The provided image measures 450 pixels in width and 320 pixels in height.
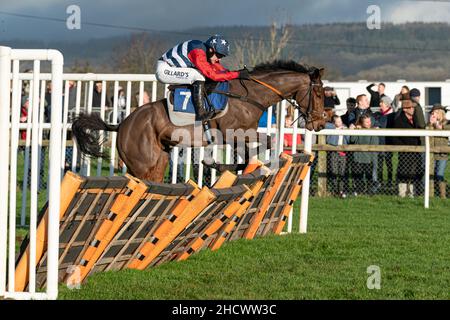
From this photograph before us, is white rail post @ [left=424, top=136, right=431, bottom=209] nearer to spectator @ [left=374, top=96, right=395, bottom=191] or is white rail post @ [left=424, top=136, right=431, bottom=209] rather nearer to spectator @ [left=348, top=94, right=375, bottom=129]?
spectator @ [left=374, top=96, right=395, bottom=191]

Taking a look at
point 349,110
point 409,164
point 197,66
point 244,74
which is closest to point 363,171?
point 409,164

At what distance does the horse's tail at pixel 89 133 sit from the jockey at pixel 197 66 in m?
0.86

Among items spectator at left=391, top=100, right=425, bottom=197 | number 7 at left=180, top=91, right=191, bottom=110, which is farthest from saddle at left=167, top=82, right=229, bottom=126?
spectator at left=391, top=100, right=425, bottom=197

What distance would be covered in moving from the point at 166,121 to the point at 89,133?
81 cm

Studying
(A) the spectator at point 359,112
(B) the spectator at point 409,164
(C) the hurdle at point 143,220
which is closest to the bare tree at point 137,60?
(A) the spectator at point 359,112

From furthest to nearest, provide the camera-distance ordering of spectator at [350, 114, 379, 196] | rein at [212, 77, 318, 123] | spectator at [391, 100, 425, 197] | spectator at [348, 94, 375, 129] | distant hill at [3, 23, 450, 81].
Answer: distant hill at [3, 23, 450, 81] → spectator at [348, 94, 375, 129] → spectator at [350, 114, 379, 196] → spectator at [391, 100, 425, 197] → rein at [212, 77, 318, 123]

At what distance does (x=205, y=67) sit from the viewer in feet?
36.0

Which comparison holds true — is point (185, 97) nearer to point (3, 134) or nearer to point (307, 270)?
point (307, 270)

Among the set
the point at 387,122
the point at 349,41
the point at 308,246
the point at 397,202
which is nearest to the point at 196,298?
the point at 308,246

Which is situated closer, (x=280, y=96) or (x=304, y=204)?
(x=304, y=204)

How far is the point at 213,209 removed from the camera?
7922 millimetres

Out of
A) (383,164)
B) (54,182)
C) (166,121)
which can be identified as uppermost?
(166,121)

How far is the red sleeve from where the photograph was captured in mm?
10969

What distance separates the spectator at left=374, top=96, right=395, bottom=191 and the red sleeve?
525 cm
